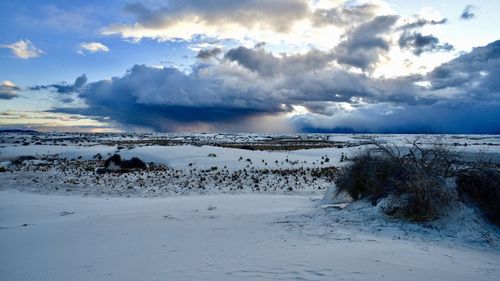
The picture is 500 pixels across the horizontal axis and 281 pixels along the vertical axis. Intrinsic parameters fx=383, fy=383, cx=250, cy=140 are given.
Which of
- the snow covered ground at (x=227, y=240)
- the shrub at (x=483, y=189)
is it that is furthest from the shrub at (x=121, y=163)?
the shrub at (x=483, y=189)

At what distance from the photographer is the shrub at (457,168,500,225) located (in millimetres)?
10516

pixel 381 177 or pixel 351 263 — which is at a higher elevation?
pixel 381 177

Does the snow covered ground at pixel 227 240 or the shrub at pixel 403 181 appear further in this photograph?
the shrub at pixel 403 181

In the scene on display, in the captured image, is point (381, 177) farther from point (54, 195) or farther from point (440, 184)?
point (54, 195)

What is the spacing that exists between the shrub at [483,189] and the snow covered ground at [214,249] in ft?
6.11

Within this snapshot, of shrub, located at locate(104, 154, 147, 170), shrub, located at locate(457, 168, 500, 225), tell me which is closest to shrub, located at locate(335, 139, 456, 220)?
shrub, located at locate(457, 168, 500, 225)

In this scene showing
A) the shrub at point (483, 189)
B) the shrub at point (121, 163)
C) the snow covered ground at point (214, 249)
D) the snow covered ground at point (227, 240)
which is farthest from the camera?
the shrub at point (121, 163)

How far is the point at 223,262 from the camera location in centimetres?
738

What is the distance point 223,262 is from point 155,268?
4.21 feet

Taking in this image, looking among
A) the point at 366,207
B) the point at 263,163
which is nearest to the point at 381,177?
the point at 366,207

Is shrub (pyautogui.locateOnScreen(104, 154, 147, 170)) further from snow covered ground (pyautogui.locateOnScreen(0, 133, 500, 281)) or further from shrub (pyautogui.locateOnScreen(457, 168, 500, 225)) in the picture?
shrub (pyautogui.locateOnScreen(457, 168, 500, 225))

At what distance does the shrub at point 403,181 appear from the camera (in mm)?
10547

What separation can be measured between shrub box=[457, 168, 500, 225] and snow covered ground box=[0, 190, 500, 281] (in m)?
1.86

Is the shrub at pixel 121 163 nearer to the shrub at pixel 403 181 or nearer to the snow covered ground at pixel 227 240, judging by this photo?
the snow covered ground at pixel 227 240
